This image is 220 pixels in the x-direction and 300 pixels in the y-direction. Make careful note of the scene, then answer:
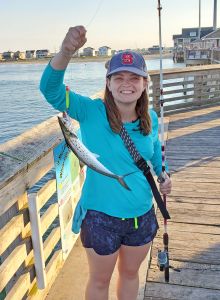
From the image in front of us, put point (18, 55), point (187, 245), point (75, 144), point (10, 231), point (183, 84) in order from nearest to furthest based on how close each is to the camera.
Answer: point (75, 144), point (10, 231), point (187, 245), point (183, 84), point (18, 55)

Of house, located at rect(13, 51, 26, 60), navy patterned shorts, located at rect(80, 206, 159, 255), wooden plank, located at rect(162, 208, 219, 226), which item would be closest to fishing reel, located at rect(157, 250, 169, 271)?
navy patterned shorts, located at rect(80, 206, 159, 255)

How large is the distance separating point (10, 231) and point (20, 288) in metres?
0.51

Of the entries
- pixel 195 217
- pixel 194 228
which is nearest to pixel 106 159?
pixel 194 228

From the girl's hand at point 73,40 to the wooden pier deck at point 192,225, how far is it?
2304mm

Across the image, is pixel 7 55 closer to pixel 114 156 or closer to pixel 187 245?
pixel 187 245

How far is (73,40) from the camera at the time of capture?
1994 mm

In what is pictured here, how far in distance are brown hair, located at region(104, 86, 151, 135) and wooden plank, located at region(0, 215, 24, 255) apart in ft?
3.11

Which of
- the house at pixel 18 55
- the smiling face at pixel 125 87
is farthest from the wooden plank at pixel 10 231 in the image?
the house at pixel 18 55

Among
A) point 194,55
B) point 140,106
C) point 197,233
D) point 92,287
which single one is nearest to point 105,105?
point 140,106

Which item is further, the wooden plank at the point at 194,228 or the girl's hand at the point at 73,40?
the wooden plank at the point at 194,228

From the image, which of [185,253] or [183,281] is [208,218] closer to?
[185,253]

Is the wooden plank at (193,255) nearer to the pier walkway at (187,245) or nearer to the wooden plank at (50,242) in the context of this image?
the pier walkway at (187,245)

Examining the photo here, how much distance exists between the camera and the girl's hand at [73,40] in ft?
6.48

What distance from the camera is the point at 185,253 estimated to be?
3914 millimetres
